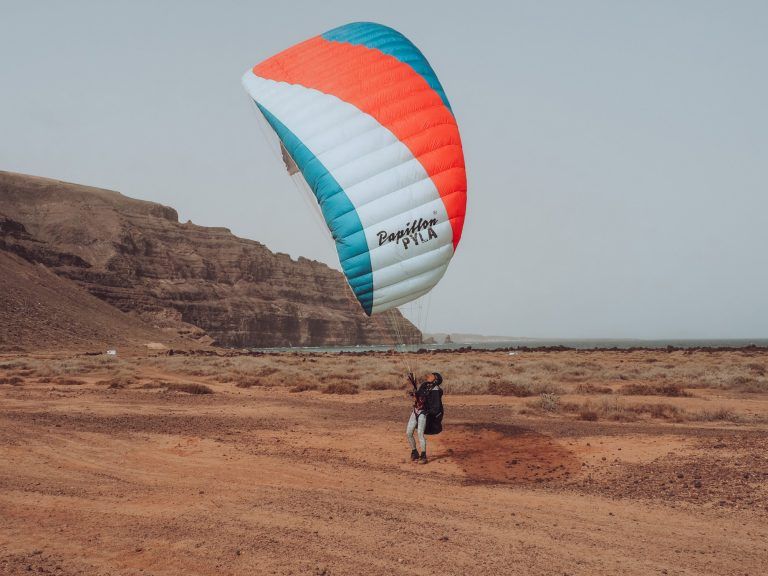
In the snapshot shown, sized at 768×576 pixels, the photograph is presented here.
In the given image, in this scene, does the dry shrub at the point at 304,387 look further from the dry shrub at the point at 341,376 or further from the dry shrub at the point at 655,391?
the dry shrub at the point at 655,391

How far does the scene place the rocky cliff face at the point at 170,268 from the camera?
344ft

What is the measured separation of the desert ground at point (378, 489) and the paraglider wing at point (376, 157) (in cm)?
353

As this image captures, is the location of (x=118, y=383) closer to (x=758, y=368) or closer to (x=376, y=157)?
(x=376, y=157)

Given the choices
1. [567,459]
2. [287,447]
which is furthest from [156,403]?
[567,459]

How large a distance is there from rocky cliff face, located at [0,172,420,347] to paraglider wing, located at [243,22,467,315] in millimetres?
86812

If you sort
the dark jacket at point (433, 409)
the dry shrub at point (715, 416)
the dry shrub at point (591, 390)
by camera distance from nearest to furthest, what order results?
the dark jacket at point (433, 409), the dry shrub at point (715, 416), the dry shrub at point (591, 390)

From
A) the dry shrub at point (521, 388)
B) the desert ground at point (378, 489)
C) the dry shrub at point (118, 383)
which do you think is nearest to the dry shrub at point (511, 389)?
the dry shrub at point (521, 388)

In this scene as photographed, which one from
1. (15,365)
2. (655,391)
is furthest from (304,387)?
(15,365)

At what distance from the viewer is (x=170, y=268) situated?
5197 inches

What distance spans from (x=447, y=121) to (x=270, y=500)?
7230mm

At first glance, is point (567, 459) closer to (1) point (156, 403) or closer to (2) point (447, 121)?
(2) point (447, 121)

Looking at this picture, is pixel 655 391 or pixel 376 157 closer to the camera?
pixel 376 157

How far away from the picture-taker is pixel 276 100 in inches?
426

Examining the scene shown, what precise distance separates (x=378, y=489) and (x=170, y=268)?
13271cm
